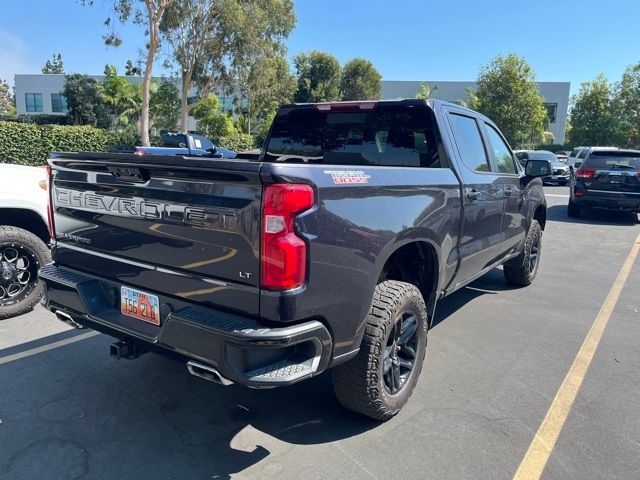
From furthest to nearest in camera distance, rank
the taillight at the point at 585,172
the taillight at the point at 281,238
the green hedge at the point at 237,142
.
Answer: the green hedge at the point at 237,142 < the taillight at the point at 585,172 < the taillight at the point at 281,238

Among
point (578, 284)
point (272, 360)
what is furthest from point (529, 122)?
point (272, 360)

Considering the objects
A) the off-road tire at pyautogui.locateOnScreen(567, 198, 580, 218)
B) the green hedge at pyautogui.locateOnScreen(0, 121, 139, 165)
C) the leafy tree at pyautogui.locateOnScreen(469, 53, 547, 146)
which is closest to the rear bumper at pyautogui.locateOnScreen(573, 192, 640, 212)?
the off-road tire at pyautogui.locateOnScreen(567, 198, 580, 218)

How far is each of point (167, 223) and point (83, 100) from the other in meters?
38.9

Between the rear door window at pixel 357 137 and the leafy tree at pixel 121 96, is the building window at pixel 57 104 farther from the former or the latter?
the rear door window at pixel 357 137

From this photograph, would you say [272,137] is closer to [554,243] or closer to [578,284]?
[578,284]

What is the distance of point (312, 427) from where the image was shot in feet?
9.96

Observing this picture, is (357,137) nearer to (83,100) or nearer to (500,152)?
(500,152)

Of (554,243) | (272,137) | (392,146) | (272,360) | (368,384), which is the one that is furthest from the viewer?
(554,243)

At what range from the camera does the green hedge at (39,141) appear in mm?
18094

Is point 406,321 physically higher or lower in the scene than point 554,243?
higher

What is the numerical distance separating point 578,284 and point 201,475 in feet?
18.8

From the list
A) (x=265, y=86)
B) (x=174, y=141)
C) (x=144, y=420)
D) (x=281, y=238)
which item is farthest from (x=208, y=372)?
(x=265, y=86)

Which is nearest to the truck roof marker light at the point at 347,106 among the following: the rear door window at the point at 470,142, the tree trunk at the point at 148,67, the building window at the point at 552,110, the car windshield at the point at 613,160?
the rear door window at the point at 470,142

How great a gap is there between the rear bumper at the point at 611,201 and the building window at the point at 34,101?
53.8 m
